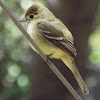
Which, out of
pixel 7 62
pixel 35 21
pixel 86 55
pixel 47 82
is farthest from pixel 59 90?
pixel 35 21

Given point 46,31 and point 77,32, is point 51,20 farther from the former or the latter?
point 77,32

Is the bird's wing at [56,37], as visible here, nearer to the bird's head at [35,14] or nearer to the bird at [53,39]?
the bird at [53,39]

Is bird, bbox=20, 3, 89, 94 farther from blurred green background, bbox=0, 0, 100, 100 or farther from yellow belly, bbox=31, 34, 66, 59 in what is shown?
blurred green background, bbox=0, 0, 100, 100

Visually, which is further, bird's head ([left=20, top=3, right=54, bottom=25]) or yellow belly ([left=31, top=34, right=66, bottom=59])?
bird's head ([left=20, top=3, right=54, bottom=25])

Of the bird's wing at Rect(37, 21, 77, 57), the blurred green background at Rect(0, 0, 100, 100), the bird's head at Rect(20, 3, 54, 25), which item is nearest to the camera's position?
the bird's wing at Rect(37, 21, 77, 57)

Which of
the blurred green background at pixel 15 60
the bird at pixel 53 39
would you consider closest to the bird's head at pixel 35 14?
the bird at pixel 53 39

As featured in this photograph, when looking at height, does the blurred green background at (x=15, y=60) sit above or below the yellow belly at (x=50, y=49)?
below

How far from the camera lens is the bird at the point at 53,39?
2729 millimetres

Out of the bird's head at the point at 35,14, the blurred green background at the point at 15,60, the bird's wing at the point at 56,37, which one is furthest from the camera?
the blurred green background at the point at 15,60

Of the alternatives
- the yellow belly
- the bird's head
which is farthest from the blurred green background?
the yellow belly

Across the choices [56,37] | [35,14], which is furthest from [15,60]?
[56,37]

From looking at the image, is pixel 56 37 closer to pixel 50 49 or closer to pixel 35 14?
pixel 50 49

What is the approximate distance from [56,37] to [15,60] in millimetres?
2063

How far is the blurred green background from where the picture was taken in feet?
15.4
